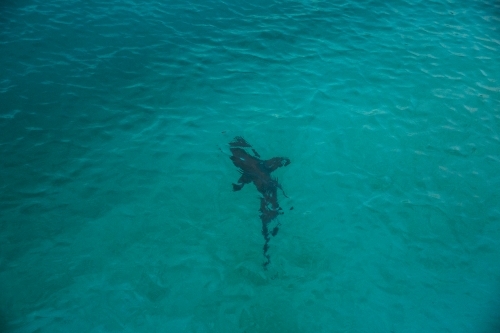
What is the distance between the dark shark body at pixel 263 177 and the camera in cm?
975

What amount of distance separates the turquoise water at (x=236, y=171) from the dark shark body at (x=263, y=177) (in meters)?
0.24

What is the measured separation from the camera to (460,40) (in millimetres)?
16016

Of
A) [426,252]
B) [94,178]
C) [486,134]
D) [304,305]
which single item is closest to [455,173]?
[486,134]

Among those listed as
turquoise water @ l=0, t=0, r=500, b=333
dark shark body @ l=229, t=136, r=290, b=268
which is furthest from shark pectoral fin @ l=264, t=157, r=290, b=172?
turquoise water @ l=0, t=0, r=500, b=333

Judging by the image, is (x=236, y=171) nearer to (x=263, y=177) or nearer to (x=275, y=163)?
(x=263, y=177)

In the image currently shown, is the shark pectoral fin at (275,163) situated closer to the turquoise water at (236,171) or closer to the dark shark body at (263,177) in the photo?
the dark shark body at (263,177)

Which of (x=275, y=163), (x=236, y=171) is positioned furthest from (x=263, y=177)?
(x=236, y=171)

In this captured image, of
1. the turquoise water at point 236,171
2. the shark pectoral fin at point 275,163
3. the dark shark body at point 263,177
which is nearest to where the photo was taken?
the turquoise water at point 236,171

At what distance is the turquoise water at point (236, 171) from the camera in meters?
8.34

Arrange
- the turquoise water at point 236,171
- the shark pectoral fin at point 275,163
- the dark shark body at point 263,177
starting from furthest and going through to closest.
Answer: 1. the shark pectoral fin at point 275,163
2. the dark shark body at point 263,177
3. the turquoise water at point 236,171

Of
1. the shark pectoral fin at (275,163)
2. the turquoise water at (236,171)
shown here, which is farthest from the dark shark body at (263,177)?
the turquoise water at (236,171)

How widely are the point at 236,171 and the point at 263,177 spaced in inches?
34.1

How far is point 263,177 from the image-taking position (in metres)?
10.5

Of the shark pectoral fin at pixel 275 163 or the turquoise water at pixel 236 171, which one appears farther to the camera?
the shark pectoral fin at pixel 275 163
